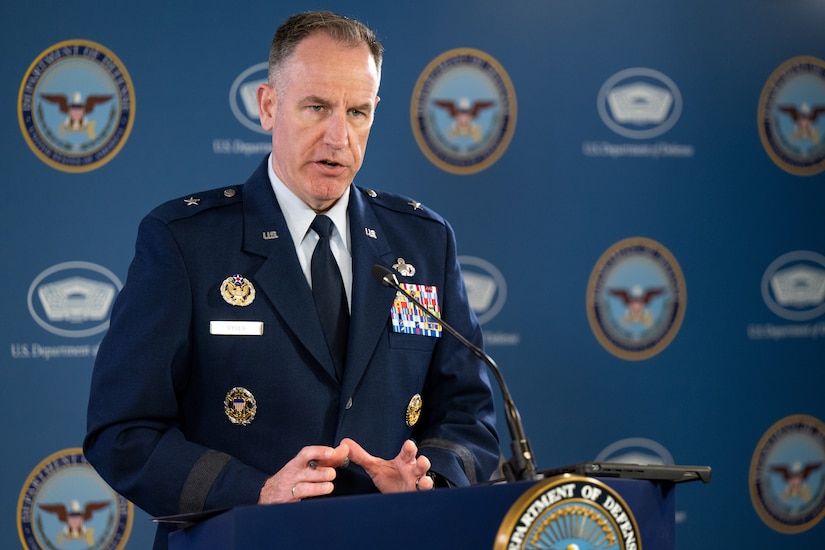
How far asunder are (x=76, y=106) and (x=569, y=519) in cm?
232

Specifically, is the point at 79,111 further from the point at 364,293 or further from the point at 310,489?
the point at 310,489

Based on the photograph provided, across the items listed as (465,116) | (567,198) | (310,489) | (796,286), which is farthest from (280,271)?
(796,286)

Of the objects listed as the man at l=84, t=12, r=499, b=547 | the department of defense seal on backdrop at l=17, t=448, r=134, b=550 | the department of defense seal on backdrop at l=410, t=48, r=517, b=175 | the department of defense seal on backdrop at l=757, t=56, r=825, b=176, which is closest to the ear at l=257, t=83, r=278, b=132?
the man at l=84, t=12, r=499, b=547

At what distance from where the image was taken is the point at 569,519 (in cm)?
121

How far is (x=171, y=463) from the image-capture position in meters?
1.62

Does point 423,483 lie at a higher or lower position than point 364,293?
lower

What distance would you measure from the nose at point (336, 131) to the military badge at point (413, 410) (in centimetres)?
48

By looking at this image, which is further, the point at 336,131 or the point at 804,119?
the point at 804,119

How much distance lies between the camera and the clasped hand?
1.45 metres

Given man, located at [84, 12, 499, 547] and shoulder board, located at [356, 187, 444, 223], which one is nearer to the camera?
man, located at [84, 12, 499, 547]

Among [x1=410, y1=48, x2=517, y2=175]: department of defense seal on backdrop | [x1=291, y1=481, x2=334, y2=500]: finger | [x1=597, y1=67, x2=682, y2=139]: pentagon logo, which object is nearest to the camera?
[x1=291, y1=481, x2=334, y2=500]: finger

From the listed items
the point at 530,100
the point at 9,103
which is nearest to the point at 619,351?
the point at 530,100

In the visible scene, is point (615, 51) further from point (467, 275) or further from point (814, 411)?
point (814, 411)

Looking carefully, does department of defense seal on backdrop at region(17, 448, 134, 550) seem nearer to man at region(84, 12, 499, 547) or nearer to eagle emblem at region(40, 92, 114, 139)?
eagle emblem at region(40, 92, 114, 139)
